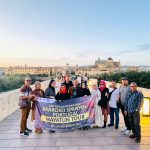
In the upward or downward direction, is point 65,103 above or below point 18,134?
above

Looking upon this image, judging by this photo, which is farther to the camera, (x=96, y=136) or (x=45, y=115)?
(x=45, y=115)

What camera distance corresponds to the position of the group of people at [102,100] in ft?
25.0

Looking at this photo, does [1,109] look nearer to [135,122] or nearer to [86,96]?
[86,96]

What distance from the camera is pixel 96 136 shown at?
818 cm

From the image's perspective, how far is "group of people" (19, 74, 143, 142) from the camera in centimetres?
763

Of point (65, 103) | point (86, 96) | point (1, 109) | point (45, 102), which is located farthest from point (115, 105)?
point (1, 109)

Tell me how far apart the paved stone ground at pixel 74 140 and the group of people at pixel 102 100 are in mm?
312

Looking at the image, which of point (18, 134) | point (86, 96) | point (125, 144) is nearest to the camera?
point (125, 144)

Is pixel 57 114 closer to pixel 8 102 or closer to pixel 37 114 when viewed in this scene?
pixel 37 114

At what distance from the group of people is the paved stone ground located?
0.31 m

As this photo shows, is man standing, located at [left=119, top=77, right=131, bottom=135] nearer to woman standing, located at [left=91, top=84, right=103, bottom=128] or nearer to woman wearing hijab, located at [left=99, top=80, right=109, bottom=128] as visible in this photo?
woman wearing hijab, located at [left=99, top=80, right=109, bottom=128]

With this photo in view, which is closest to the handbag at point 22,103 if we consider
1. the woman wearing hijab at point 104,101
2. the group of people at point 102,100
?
the group of people at point 102,100

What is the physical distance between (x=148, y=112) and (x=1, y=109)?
5.30m

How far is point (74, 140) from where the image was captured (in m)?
7.73
